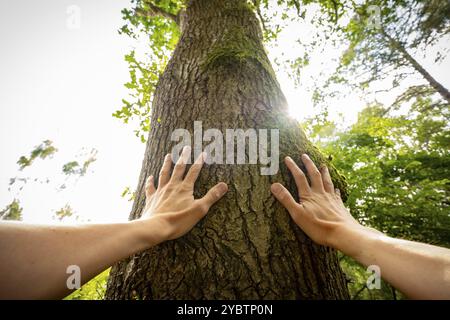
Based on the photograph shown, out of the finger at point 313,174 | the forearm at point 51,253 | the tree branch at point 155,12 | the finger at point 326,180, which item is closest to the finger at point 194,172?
the forearm at point 51,253

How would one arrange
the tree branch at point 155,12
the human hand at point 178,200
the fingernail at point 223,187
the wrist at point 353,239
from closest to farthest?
the wrist at point 353,239
the human hand at point 178,200
the fingernail at point 223,187
the tree branch at point 155,12

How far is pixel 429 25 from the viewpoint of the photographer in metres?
7.84

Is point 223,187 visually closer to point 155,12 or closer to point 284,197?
point 284,197

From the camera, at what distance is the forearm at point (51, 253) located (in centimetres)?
90

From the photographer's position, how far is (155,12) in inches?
185

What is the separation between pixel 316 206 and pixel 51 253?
151cm

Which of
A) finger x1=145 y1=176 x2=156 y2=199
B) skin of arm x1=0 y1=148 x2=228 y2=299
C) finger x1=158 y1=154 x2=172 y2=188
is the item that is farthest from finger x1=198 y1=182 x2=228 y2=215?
finger x1=145 y1=176 x2=156 y2=199

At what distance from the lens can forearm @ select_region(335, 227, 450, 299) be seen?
3.17 ft

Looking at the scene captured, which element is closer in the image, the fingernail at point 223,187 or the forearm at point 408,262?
the forearm at point 408,262

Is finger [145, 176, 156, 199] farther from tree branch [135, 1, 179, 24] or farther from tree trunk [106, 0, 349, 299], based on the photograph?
tree branch [135, 1, 179, 24]

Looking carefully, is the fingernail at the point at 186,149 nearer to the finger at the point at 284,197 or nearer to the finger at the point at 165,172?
the finger at the point at 165,172

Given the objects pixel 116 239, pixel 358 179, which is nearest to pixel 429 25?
pixel 358 179

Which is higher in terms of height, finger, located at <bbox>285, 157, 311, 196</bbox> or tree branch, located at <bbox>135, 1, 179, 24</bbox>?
tree branch, located at <bbox>135, 1, 179, 24</bbox>

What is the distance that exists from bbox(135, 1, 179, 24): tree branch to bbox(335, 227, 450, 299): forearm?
497cm
